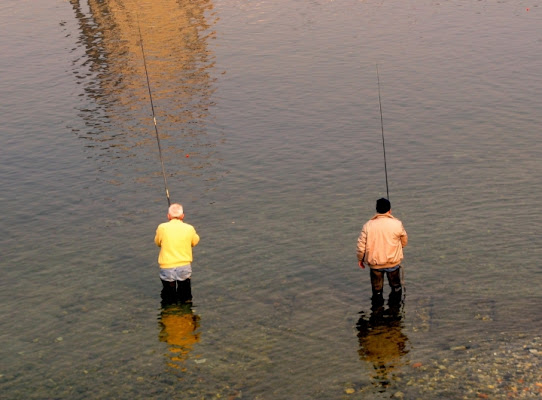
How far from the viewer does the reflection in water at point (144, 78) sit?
26.3m

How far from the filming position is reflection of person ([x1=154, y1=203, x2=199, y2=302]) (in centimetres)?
1473

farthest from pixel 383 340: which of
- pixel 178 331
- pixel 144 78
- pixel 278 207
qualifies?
pixel 144 78

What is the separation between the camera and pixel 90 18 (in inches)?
1818

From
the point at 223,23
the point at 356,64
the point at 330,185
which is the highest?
the point at 223,23

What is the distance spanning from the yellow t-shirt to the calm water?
4.11 feet

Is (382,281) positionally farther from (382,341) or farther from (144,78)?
(144,78)

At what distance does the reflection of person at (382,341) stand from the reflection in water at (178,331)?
9.71 ft

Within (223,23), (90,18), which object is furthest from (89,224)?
(90,18)

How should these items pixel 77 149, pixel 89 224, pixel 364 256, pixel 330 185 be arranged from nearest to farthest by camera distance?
pixel 364 256, pixel 89 224, pixel 330 185, pixel 77 149

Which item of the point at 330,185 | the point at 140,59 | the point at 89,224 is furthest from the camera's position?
the point at 140,59

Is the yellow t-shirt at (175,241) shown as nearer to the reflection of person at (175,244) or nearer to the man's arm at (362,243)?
the reflection of person at (175,244)

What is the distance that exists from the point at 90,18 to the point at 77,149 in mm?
22169

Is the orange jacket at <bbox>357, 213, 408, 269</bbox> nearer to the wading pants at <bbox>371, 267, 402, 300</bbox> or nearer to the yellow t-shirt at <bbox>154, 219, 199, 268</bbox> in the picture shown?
the wading pants at <bbox>371, 267, 402, 300</bbox>

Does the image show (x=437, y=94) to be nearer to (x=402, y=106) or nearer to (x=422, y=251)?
(x=402, y=106)
